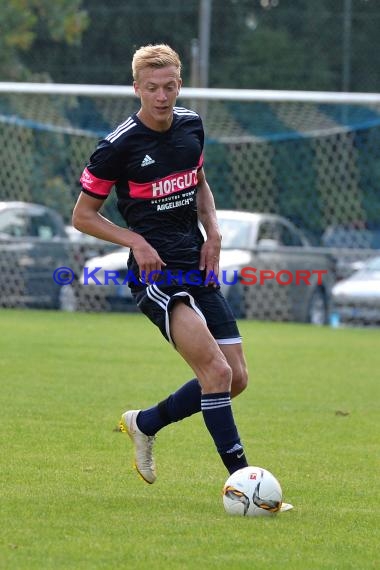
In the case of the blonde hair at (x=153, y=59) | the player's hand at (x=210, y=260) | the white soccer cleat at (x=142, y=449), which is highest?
the blonde hair at (x=153, y=59)

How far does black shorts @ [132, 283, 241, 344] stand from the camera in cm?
637

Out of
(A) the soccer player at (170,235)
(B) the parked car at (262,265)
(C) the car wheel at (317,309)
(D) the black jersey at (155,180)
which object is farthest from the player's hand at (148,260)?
(C) the car wheel at (317,309)

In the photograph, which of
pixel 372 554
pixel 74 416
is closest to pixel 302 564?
pixel 372 554

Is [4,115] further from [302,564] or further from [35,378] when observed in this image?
[302,564]

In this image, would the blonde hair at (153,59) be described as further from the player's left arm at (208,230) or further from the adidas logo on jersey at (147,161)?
the player's left arm at (208,230)

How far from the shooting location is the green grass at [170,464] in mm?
5246

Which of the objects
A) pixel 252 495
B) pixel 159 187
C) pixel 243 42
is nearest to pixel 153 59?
pixel 159 187

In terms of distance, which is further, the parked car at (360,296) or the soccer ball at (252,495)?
the parked car at (360,296)

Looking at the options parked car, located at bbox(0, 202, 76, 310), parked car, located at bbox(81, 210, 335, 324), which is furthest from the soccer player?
parked car, located at bbox(0, 202, 76, 310)

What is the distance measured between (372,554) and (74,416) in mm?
4179

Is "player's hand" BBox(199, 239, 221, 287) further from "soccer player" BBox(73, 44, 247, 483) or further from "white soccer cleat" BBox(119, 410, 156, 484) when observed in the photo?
"white soccer cleat" BBox(119, 410, 156, 484)

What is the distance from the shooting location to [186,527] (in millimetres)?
5668

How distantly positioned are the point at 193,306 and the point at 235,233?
12.3 m

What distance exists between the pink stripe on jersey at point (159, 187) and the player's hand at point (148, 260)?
246 millimetres
